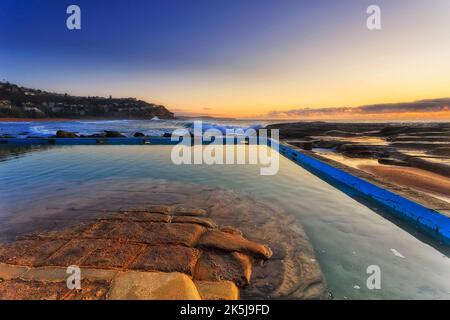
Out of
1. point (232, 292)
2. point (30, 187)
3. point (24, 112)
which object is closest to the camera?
point (232, 292)

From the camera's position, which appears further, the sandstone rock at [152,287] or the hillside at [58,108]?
the hillside at [58,108]

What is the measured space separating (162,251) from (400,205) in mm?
4939

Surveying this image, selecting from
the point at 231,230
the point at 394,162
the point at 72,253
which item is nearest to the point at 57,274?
the point at 72,253

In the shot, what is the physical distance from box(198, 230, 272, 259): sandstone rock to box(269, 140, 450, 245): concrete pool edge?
3.14m

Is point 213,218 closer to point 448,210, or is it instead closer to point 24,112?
point 448,210

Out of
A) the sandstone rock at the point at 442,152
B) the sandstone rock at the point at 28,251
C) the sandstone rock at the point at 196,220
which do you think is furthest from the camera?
the sandstone rock at the point at 442,152

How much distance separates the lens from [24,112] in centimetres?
4888

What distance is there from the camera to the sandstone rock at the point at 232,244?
3645mm

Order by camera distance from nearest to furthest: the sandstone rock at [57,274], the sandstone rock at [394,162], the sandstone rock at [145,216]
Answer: the sandstone rock at [57,274] < the sandstone rock at [145,216] < the sandstone rock at [394,162]

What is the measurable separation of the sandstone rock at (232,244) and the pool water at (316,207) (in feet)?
2.68

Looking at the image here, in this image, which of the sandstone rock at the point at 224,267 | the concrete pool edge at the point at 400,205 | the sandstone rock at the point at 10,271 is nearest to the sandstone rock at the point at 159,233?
the sandstone rock at the point at 224,267

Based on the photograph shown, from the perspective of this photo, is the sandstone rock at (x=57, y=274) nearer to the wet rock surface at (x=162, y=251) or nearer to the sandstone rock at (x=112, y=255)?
the wet rock surface at (x=162, y=251)
